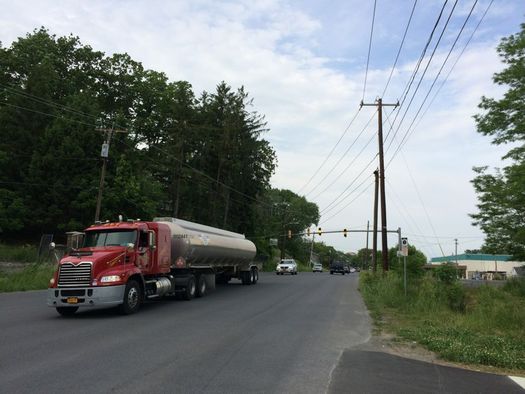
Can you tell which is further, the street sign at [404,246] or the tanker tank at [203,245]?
the street sign at [404,246]

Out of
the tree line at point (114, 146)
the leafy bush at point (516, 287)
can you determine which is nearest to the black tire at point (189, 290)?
the leafy bush at point (516, 287)

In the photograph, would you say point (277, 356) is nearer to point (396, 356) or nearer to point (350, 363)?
point (350, 363)

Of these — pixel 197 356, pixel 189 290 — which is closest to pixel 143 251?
pixel 189 290

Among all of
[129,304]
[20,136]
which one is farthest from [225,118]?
[129,304]

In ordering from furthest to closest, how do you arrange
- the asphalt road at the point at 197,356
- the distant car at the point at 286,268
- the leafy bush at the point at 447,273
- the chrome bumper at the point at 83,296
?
the distant car at the point at 286,268
the leafy bush at the point at 447,273
the chrome bumper at the point at 83,296
the asphalt road at the point at 197,356

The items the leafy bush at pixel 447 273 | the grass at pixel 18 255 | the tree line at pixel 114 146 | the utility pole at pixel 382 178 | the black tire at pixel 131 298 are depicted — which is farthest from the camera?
the tree line at pixel 114 146

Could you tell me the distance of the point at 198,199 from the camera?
51.9 m

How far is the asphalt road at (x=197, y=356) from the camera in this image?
267 inches

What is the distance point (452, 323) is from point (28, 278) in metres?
20.1

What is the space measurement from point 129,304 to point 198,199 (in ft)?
124

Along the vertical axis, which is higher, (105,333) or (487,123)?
(487,123)

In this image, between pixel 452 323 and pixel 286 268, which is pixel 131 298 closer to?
pixel 452 323

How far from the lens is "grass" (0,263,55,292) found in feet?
73.8

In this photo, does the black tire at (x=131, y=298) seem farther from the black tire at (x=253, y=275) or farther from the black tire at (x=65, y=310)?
the black tire at (x=253, y=275)
